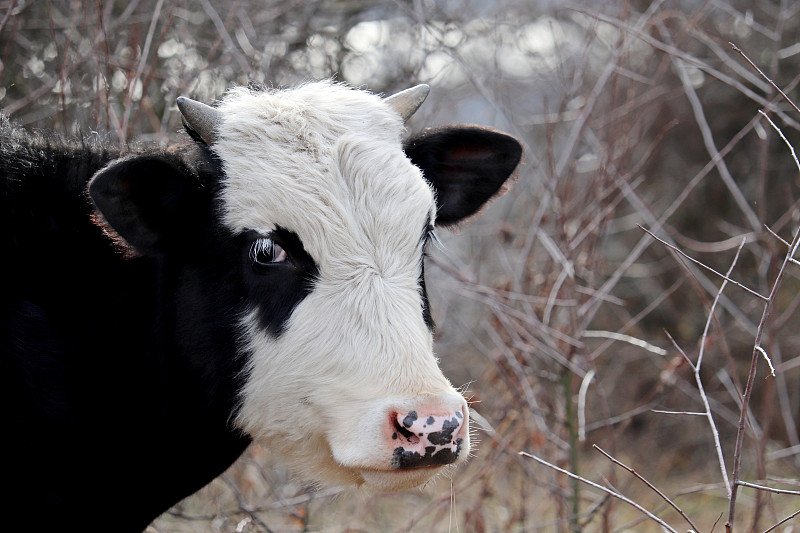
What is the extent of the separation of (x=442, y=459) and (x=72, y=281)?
65.0 inches

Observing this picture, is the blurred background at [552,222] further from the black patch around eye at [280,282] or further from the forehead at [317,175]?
the black patch around eye at [280,282]

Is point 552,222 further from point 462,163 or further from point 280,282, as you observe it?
point 280,282

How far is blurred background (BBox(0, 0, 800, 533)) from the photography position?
15.6 ft

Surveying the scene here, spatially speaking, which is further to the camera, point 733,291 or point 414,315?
point 733,291

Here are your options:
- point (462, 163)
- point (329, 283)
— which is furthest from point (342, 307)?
point (462, 163)

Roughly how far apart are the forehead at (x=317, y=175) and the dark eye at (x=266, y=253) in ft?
0.18

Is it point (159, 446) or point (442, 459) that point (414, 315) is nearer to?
point (442, 459)

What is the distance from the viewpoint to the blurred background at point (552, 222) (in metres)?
4.76

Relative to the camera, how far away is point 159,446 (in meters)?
3.38

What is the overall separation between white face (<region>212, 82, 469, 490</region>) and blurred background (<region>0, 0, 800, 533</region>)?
0.52 meters

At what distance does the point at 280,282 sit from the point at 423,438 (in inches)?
33.2

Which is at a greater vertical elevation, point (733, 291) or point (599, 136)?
point (599, 136)

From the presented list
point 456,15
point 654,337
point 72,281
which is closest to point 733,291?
point 654,337

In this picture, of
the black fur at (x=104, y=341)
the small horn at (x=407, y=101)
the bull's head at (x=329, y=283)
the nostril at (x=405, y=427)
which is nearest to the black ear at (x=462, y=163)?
the small horn at (x=407, y=101)
